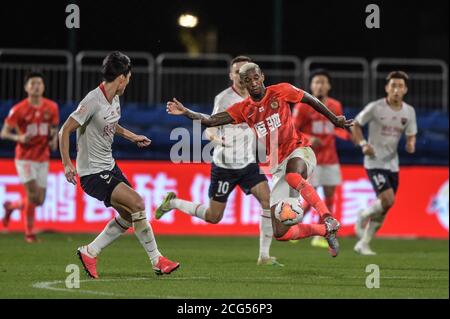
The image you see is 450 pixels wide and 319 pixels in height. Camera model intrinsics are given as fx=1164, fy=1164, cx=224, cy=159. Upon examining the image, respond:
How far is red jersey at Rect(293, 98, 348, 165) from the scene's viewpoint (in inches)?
690

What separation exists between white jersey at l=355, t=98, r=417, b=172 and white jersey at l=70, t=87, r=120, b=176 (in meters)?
5.49

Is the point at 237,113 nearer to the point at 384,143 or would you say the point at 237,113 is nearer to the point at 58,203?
the point at 384,143

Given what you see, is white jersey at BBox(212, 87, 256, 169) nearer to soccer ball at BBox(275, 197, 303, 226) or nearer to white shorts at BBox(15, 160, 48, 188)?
soccer ball at BBox(275, 197, 303, 226)

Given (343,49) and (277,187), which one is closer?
(277,187)

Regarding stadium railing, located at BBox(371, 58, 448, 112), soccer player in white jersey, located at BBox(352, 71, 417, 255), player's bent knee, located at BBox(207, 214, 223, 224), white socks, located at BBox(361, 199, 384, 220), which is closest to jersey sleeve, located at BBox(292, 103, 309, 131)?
soccer player in white jersey, located at BBox(352, 71, 417, 255)

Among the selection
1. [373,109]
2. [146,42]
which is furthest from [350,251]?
[146,42]

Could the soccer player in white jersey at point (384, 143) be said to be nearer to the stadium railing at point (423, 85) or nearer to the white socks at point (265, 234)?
the white socks at point (265, 234)

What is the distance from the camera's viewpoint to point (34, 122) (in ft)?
57.3

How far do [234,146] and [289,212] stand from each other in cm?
264

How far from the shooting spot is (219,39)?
25.2 m

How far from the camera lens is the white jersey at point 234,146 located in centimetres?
1384

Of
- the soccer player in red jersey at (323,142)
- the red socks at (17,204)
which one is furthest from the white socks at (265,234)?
the red socks at (17,204)

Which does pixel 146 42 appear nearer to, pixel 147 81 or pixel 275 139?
pixel 147 81

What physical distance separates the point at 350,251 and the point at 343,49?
33.2ft
